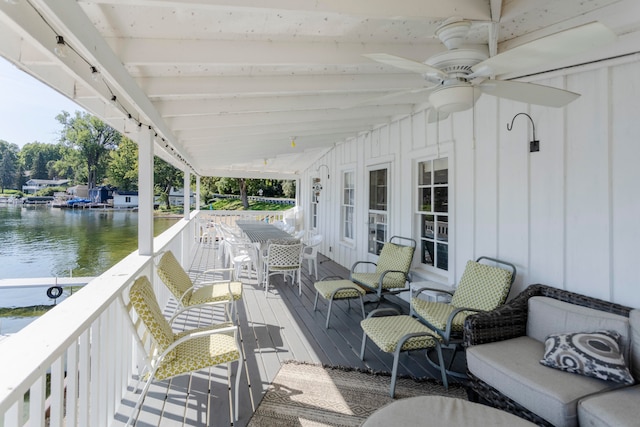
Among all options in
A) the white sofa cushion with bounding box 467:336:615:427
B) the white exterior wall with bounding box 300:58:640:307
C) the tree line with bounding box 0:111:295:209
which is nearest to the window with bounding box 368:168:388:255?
the white exterior wall with bounding box 300:58:640:307

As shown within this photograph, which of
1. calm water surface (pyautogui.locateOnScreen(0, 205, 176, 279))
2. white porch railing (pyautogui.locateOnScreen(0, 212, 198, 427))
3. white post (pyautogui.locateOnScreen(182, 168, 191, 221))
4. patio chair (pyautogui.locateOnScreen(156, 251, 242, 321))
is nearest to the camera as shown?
white porch railing (pyautogui.locateOnScreen(0, 212, 198, 427))

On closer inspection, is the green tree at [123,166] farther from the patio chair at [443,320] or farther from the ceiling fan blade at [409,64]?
the ceiling fan blade at [409,64]

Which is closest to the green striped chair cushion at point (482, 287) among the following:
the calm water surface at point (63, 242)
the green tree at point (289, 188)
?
the calm water surface at point (63, 242)

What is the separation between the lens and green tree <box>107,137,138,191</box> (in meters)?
13.7

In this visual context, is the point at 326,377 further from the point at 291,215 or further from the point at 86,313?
the point at 291,215

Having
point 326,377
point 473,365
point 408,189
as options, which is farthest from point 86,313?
point 408,189

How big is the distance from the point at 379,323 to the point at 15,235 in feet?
72.8

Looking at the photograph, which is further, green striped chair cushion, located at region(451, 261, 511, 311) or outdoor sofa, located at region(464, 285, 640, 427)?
green striped chair cushion, located at region(451, 261, 511, 311)

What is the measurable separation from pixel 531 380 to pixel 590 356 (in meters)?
0.40

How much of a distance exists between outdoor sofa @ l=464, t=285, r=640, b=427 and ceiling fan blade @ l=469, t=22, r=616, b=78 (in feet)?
5.63

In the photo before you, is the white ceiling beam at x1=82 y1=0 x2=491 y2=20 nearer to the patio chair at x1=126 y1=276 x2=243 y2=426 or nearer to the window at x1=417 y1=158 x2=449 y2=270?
the patio chair at x1=126 y1=276 x2=243 y2=426

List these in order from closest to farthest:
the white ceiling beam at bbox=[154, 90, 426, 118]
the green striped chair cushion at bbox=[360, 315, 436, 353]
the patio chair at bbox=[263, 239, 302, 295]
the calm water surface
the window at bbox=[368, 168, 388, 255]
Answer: the green striped chair cushion at bbox=[360, 315, 436, 353] → the white ceiling beam at bbox=[154, 90, 426, 118] → the patio chair at bbox=[263, 239, 302, 295] → the window at bbox=[368, 168, 388, 255] → the calm water surface

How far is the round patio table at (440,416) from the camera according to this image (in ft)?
4.78

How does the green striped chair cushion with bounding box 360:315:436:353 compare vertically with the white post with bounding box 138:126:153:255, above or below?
below
